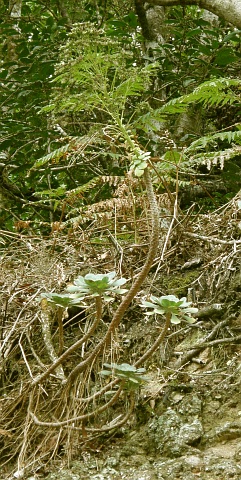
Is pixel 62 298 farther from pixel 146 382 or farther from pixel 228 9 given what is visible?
pixel 228 9

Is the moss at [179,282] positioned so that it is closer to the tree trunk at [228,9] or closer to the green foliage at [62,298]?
the green foliage at [62,298]

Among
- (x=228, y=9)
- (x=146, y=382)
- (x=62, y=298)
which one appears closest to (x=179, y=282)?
(x=146, y=382)

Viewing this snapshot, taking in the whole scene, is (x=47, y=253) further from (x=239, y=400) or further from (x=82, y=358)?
(x=239, y=400)

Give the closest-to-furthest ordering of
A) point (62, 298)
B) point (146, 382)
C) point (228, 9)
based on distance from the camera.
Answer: point (62, 298), point (146, 382), point (228, 9)

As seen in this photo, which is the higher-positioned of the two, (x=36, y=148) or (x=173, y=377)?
(x=173, y=377)

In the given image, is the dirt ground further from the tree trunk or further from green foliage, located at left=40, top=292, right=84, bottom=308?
the tree trunk

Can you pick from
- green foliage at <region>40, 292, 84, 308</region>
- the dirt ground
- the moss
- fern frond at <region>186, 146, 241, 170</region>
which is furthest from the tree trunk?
green foliage at <region>40, 292, 84, 308</region>

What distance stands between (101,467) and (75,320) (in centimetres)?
84

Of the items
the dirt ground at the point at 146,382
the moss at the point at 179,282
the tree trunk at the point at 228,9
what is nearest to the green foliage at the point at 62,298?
the dirt ground at the point at 146,382

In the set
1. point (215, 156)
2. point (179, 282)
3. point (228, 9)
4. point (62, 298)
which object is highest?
point (228, 9)

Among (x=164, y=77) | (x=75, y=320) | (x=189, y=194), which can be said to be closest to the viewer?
(x=75, y=320)

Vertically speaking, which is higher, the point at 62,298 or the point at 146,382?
the point at 62,298

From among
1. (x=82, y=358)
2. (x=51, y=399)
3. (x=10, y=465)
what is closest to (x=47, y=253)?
(x=82, y=358)

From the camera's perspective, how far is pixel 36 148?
5512mm
